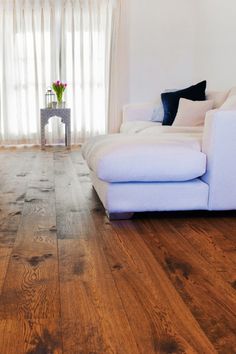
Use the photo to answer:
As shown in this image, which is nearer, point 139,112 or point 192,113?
point 192,113

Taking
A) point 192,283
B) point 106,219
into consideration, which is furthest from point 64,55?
point 192,283

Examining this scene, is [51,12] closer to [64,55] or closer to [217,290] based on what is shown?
[64,55]

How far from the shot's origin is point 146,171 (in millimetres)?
2447

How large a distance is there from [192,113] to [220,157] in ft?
6.41

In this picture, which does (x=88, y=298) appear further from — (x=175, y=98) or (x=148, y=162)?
(x=175, y=98)

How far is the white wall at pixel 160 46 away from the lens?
5922mm

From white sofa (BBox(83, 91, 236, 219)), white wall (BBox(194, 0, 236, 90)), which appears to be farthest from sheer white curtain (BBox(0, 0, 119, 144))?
white sofa (BBox(83, 91, 236, 219))

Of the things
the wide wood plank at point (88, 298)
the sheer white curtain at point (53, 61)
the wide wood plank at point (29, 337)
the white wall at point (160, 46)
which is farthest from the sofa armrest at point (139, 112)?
the wide wood plank at point (29, 337)

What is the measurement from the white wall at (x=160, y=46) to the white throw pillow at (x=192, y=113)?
139 centimetres

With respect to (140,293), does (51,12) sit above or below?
above

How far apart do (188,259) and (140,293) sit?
433 millimetres

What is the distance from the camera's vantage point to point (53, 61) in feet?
19.9

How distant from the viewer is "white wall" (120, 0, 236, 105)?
5922 millimetres

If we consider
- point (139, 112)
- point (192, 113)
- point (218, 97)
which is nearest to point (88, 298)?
point (192, 113)
